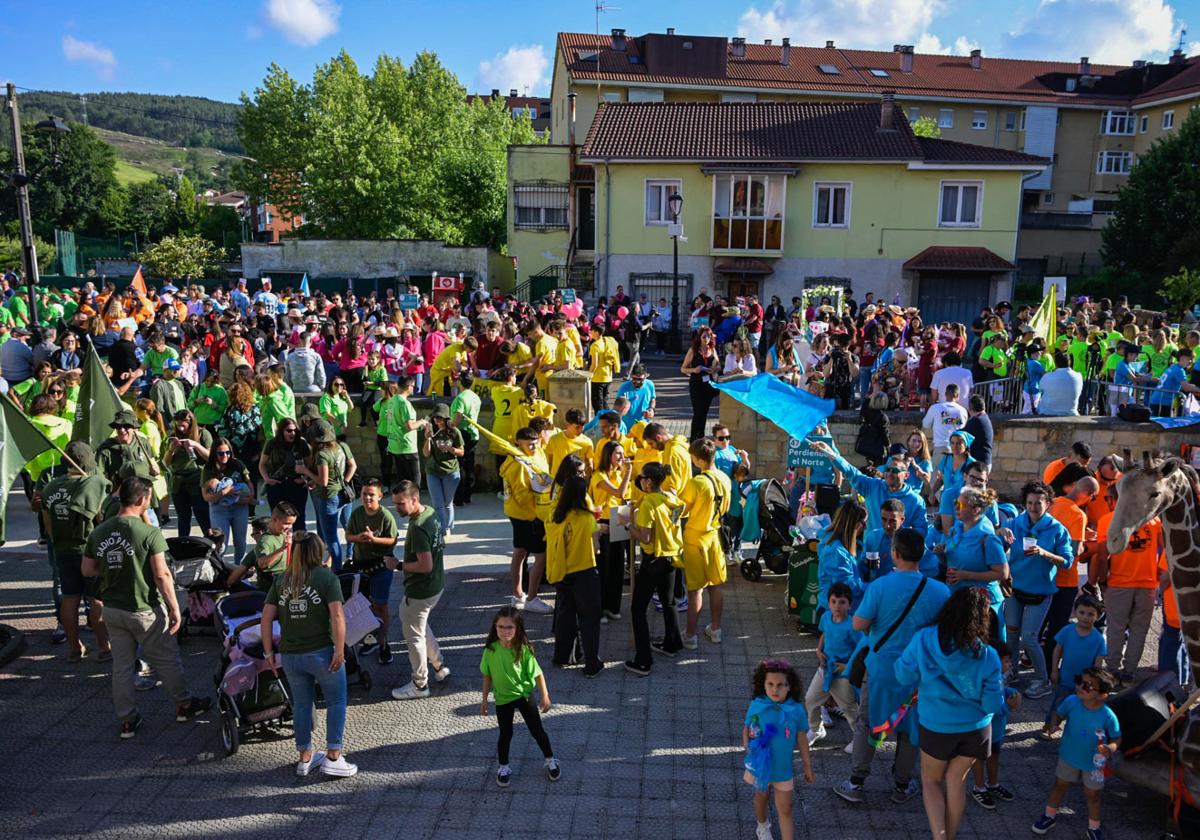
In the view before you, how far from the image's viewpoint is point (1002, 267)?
28.2 m

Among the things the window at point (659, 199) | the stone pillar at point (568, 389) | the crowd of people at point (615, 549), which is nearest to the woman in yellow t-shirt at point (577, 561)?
the crowd of people at point (615, 549)

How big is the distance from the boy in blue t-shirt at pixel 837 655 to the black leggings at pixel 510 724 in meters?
1.74

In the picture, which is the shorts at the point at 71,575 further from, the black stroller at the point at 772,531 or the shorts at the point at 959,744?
the shorts at the point at 959,744

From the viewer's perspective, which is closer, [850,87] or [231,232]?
[850,87]

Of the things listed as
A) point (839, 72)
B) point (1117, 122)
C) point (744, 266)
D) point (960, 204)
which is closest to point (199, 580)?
point (744, 266)

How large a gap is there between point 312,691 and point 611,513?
295 centimetres

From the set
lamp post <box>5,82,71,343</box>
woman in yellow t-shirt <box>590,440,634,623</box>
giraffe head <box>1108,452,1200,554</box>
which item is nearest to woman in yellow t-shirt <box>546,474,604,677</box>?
woman in yellow t-shirt <box>590,440,634,623</box>

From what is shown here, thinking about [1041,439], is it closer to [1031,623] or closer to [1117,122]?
[1031,623]

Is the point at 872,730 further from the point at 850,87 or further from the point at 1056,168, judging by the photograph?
the point at 1056,168

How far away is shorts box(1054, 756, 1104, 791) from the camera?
16.8 ft

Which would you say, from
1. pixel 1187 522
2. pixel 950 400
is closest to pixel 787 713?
pixel 1187 522

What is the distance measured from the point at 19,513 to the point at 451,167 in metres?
35.7

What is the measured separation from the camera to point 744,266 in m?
29.3

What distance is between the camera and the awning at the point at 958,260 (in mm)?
28188
